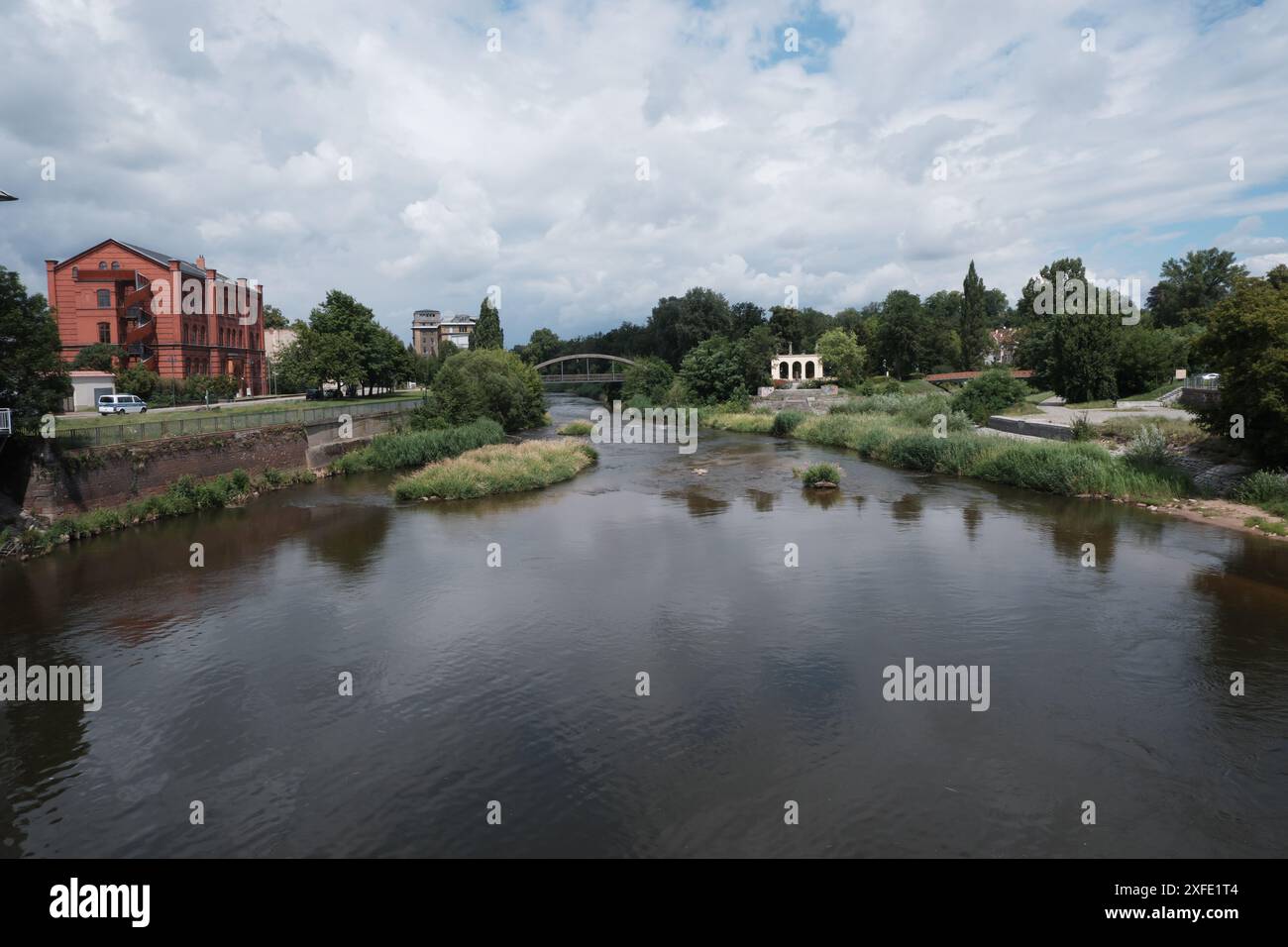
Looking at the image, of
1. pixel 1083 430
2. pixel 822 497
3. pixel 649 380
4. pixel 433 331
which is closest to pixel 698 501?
pixel 822 497

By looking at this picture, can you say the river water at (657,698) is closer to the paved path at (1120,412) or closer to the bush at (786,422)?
the paved path at (1120,412)

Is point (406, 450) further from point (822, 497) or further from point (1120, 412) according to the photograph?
point (1120, 412)

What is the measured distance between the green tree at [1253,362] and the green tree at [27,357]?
3608 centimetres

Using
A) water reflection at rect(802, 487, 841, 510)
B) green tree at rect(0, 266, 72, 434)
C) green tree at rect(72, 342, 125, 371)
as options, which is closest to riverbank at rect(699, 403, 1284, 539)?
water reflection at rect(802, 487, 841, 510)

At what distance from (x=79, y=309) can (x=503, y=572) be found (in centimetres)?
4736

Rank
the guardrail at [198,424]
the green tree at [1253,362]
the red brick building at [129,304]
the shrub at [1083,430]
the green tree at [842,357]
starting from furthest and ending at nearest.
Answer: the green tree at [842,357] < the red brick building at [129,304] < the shrub at [1083,430] < the guardrail at [198,424] < the green tree at [1253,362]

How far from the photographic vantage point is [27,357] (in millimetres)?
22562

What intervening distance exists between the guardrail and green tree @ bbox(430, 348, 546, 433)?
380 centimetres

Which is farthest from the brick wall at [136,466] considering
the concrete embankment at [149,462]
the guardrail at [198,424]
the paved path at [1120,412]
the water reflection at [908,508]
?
the paved path at [1120,412]

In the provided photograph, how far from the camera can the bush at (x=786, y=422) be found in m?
53.9

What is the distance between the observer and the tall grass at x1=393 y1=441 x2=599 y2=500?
31.9 metres

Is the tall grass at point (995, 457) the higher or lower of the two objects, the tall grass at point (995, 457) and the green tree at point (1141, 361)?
the lower

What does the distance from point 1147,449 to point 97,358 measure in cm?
5697
